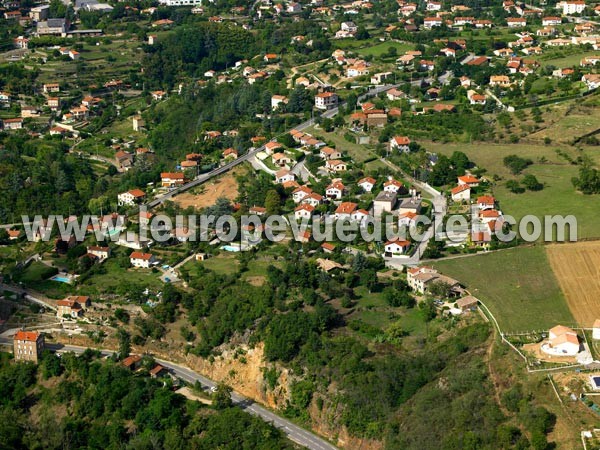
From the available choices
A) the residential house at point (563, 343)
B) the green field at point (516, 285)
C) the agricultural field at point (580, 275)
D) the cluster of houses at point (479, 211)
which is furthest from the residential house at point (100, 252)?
the residential house at point (563, 343)

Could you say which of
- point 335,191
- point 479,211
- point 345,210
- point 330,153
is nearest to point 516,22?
point 330,153

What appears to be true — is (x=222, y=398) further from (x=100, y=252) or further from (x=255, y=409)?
(x=100, y=252)

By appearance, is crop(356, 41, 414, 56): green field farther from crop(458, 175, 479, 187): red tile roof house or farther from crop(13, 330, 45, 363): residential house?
crop(13, 330, 45, 363): residential house

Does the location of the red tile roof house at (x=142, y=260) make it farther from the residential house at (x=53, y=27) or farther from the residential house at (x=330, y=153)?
the residential house at (x=53, y=27)

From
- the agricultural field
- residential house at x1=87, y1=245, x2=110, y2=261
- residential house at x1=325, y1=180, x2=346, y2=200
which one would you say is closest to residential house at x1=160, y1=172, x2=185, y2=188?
residential house at x1=87, y1=245, x2=110, y2=261

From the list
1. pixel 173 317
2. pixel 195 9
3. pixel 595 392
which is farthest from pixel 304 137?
pixel 195 9
